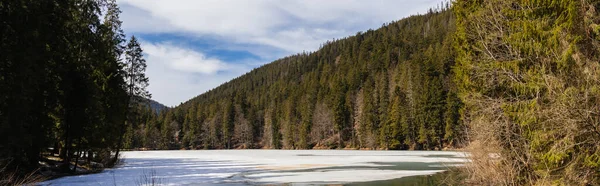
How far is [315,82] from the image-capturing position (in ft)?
354

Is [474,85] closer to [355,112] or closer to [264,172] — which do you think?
[264,172]

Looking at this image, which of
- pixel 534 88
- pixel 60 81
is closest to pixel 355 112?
pixel 60 81

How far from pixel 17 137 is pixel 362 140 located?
61.5 meters

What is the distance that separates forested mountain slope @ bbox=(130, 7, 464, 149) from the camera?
63406 millimetres

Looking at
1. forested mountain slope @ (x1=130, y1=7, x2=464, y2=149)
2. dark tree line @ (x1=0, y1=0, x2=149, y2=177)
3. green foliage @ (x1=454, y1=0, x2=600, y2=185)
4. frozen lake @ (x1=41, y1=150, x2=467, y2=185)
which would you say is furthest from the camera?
forested mountain slope @ (x1=130, y1=7, x2=464, y2=149)

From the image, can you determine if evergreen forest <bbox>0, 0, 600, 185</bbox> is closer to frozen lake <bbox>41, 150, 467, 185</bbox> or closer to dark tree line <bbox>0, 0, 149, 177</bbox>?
dark tree line <bbox>0, 0, 149, 177</bbox>

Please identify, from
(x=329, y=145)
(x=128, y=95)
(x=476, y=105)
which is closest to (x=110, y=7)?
(x=128, y=95)

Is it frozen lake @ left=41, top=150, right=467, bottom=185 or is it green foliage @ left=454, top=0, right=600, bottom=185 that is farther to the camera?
frozen lake @ left=41, top=150, right=467, bottom=185

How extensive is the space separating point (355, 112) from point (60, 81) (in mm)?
69184

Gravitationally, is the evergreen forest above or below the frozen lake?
above

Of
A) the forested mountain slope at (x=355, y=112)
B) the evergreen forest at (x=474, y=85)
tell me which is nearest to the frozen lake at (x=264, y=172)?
the evergreen forest at (x=474, y=85)

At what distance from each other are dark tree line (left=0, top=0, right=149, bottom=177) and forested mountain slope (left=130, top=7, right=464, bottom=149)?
43096mm

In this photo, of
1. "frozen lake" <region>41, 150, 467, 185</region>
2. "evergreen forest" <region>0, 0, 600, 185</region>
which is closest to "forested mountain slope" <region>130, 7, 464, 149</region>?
"frozen lake" <region>41, 150, 467, 185</region>

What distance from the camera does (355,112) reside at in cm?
8400
